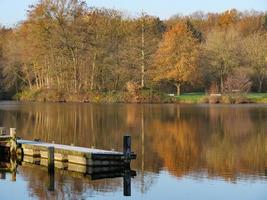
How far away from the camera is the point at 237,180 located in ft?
62.9

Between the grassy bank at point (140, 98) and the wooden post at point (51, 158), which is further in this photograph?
the grassy bank at point (140, 98)

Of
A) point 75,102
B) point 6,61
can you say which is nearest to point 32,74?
point 6,61

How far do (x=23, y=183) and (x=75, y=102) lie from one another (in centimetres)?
4532

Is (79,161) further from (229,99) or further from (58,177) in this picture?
(229,99)

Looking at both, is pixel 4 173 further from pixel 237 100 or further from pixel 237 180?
pixel 237 100

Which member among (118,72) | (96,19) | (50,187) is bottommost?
(50,187)

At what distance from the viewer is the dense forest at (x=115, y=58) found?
6356 centimetres

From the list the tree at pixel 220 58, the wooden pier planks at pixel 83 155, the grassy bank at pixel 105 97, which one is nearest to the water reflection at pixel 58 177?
the wooden pier planks at pixel 83 155

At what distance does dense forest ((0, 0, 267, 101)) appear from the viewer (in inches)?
2502

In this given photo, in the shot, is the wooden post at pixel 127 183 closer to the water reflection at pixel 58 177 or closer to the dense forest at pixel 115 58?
the water reflection at pixel 58 177

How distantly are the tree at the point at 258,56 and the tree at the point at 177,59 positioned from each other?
697 cm

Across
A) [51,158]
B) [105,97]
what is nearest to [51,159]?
[51,158]

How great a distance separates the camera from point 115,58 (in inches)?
2554

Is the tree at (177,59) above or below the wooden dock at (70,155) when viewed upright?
above
